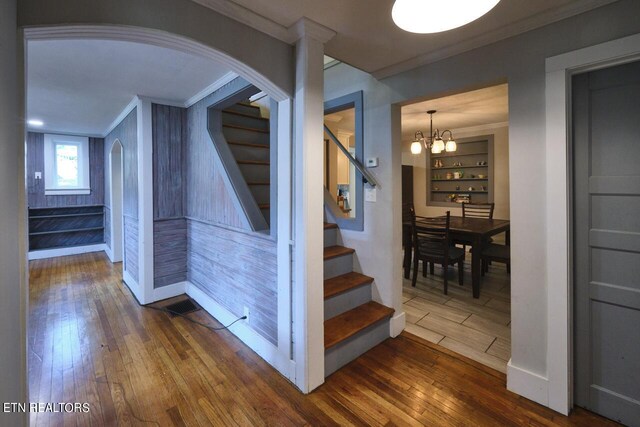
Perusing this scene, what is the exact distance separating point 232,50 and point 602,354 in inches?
108

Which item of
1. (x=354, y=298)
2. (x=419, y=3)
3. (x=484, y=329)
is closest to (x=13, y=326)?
(x=419, y=3)

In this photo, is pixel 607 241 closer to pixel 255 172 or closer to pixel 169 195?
pixel 255 172

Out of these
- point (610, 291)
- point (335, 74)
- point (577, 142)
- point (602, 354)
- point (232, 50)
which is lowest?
point (602, 354)

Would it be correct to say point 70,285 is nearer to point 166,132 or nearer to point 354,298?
point 166,132

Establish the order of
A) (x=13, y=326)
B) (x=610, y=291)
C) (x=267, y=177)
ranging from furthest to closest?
1. (x=267, y=177)
2. (x=610, y=291)
3. (x=13, y=326)

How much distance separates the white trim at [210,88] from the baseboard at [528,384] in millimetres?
3110

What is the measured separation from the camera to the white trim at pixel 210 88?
8.55 feet

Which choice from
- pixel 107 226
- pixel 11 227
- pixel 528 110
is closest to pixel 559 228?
pixel 528 110

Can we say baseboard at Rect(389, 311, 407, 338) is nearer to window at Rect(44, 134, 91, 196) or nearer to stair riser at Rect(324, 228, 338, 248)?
stair riser at Rect(324, 228, 338, 248)

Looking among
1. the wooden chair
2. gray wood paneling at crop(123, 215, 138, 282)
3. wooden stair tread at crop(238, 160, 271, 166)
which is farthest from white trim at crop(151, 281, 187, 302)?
the wooden chair

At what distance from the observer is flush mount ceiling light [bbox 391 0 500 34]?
992mm

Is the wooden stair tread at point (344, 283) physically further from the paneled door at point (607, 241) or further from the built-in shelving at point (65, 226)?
the built-in shelving at point (65, 226)

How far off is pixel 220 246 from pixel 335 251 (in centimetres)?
118

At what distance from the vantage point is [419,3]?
1000 millimetres
